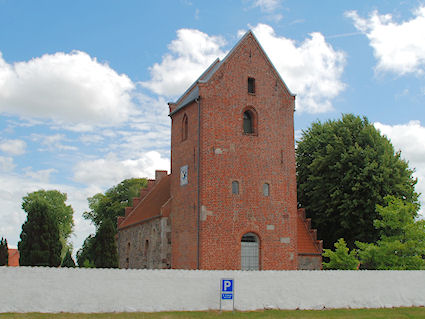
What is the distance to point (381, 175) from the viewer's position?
3334 cm

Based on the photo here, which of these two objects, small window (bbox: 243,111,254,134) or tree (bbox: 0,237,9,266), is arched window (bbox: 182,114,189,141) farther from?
tree (bbox: 0,237,9,266)

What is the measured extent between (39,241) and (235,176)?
11.6 meters

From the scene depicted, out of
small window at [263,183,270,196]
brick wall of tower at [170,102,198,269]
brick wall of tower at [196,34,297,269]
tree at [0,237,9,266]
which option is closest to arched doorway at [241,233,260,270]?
brick wall of tower at [196,34,297,269]

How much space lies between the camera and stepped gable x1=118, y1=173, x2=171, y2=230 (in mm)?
32344

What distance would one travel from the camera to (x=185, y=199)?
28516 millimetres

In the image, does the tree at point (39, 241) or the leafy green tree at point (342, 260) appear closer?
the tree at point (39, 241)

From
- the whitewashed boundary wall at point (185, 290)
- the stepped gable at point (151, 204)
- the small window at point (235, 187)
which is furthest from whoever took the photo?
the stepped gable at point (151, 204)

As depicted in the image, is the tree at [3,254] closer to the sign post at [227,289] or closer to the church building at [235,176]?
the church building at [235,176]

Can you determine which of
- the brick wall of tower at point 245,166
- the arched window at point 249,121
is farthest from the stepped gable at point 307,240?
the arched window at point 249,121

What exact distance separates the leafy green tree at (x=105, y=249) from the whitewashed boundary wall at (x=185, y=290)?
1265 cm

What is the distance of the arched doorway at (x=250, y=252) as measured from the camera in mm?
27188

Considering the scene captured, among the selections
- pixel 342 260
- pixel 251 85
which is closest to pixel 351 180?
pixel 342 260

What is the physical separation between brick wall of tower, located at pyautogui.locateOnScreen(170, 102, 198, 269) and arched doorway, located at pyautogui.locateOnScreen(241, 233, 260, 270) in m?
2.67

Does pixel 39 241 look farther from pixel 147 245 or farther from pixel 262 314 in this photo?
pixel 262 314
